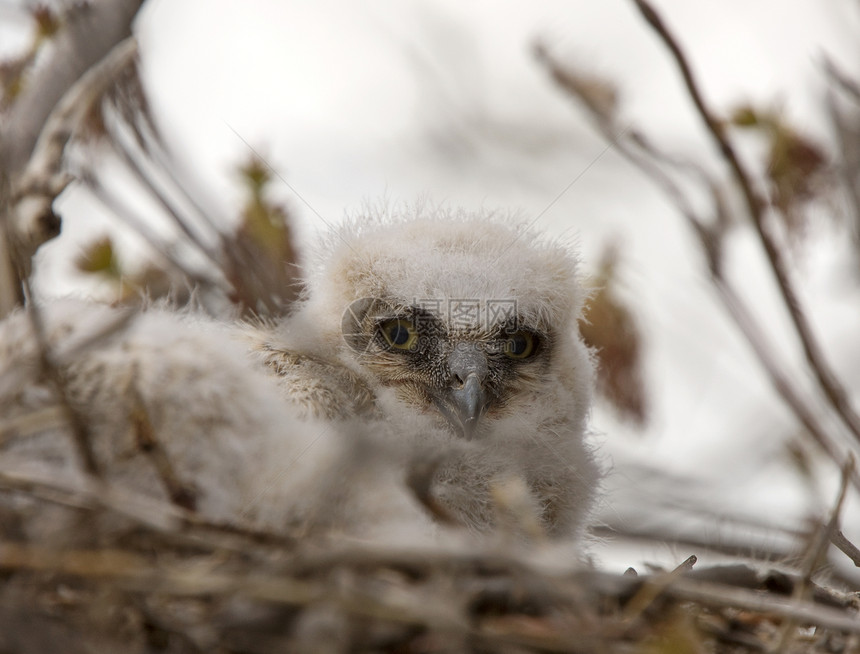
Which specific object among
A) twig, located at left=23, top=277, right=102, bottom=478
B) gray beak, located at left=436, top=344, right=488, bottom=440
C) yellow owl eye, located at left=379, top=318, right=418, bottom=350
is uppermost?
twig, located at left=23, top=277, right=102, bottom=478

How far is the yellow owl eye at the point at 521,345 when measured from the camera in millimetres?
2574

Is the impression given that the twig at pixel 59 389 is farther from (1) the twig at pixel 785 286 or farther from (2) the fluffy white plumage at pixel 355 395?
(1) the twig at pixel 785 286

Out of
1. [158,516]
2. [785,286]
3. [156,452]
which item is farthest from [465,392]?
[158,516]

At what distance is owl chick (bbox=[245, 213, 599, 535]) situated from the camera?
2248 mm

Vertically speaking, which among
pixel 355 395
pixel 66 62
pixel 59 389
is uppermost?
pixel 66 62

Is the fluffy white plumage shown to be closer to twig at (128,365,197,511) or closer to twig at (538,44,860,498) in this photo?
twig at (128,365,197,511)

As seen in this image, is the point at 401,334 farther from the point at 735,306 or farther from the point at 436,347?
the point at 735,306

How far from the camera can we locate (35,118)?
2.07 metres

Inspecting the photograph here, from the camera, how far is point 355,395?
2.26m

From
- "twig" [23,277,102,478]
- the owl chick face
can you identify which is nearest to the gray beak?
the owl chick face

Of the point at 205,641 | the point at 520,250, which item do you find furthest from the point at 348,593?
the point at 520,250

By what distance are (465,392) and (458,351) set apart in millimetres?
150

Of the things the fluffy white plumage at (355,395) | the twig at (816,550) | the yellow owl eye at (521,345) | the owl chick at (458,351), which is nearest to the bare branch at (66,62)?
the fluffy white plumage at (355,395)

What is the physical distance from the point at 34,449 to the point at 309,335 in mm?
855
